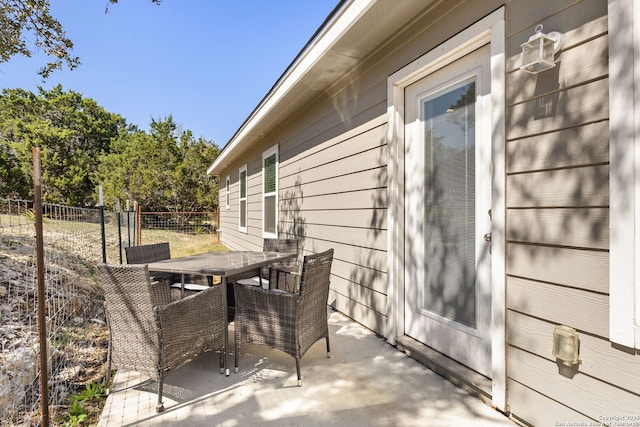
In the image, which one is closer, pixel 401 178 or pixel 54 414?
pixel 54 414

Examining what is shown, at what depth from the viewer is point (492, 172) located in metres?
1.94

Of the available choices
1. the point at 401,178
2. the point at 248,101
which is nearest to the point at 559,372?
the point at 401,178

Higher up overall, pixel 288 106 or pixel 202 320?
pixel 288 106

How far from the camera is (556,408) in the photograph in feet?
5.13

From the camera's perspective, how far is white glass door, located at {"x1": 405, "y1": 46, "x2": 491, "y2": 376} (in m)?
2.05

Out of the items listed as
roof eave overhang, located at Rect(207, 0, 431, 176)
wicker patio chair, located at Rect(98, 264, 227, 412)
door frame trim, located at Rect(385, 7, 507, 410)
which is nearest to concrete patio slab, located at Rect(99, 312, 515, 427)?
wicker patio chair, located at Rect(98, 264, 227, 412)

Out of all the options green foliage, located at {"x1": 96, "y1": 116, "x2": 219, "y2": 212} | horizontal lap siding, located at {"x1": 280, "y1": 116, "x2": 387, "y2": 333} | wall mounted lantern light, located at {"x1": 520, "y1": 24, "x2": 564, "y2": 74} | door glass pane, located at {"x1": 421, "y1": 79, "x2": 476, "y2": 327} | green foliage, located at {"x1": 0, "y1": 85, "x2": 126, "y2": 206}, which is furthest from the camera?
green foliage, located at {"x1": 0, "y1": 85, "x2": 126, "y2": 206}

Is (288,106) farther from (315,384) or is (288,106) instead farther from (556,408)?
(556,408)

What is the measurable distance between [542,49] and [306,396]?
223 cm

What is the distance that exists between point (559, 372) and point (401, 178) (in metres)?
1.64

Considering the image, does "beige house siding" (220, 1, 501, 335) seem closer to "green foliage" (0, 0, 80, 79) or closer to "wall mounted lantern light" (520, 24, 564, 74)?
"wall mounted lantern light" (520, 24, 564, 74)

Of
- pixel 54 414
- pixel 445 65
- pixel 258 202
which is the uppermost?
pixel 445 65

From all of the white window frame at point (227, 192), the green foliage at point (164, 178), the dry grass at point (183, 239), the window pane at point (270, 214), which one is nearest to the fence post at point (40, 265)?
the window pane at point (270, 214)

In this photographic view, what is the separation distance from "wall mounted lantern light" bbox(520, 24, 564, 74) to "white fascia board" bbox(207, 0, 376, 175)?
1.14 metres
